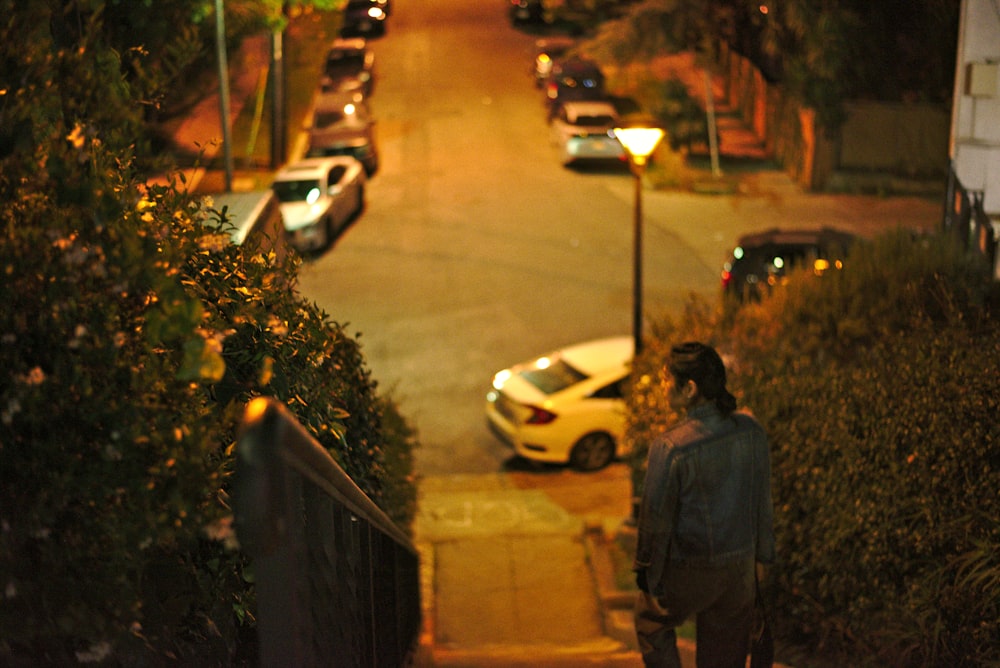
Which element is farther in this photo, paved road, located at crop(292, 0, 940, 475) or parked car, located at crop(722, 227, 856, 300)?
paved road, located at crop(292, 0, 940, 475)

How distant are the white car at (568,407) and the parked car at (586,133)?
14627mm

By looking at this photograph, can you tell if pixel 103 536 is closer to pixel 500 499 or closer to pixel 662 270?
pixel 500 499

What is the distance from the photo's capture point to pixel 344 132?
28938 millimetres

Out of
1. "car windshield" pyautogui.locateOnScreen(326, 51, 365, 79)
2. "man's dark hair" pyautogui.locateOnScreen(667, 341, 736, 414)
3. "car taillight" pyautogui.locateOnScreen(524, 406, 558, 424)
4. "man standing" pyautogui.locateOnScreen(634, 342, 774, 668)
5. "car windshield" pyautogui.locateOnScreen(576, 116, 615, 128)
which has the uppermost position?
"car windshield" pyautogui.locateOnScreen(326, 51, 365, 79)

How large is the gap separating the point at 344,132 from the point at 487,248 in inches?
285

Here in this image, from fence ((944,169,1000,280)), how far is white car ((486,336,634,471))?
421 centimetres

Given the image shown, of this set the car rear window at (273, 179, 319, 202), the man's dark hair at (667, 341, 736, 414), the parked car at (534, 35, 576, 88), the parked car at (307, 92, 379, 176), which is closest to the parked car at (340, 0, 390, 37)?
the parked car at (534, 35, 576, 88)

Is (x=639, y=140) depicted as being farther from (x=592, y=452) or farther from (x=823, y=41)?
(x=823, y=41)

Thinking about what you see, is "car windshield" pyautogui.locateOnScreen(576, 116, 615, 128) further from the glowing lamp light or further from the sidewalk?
the glowing lamp light

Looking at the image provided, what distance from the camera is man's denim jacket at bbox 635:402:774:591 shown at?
462 centimetres

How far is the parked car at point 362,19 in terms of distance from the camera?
42.7 metres

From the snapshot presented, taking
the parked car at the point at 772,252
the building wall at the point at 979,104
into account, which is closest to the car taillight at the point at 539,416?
the parked car at the point at 772,252

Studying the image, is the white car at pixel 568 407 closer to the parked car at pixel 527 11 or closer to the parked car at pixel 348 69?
the parked car at pixel 348 69

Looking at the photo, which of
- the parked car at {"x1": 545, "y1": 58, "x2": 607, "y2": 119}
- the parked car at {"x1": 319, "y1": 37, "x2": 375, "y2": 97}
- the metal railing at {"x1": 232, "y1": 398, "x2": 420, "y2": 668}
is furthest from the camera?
the parked car at {"x1": 319, "y1": 37, "x2": 375, "y2": 97}
